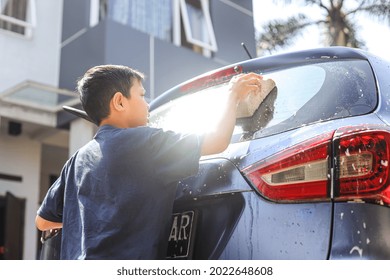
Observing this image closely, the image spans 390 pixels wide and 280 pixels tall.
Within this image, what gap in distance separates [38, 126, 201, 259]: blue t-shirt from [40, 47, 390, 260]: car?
0.53 feet

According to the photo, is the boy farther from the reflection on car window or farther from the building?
the building

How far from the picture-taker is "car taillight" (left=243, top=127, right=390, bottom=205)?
5.36 ft

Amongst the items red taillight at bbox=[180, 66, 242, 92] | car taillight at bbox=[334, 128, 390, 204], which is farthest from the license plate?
red taillight at bbox=[180, 66, 242, 92]

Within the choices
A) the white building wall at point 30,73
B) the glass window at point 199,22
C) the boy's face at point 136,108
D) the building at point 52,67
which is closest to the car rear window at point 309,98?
the boy's face at point 136,108

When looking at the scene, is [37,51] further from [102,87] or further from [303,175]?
[303,175]

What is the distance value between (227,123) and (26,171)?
7730mm

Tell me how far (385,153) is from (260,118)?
467 millimetres

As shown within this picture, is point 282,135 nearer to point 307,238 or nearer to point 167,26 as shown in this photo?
point 307,238

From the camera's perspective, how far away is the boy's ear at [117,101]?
1884 mm

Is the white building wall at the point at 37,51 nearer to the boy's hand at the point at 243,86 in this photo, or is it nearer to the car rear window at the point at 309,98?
the car rear window at the point at 309,98

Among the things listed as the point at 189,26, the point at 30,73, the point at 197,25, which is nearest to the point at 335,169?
the point at 30,73

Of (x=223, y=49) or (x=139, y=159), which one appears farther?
(x=223, y=49)
